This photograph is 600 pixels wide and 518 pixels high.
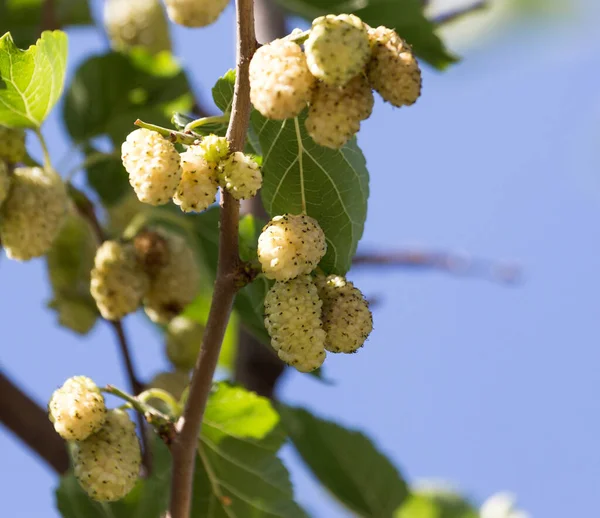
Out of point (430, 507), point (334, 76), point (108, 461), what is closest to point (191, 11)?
point (334, 76)

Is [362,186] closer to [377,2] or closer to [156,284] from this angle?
[156,284]

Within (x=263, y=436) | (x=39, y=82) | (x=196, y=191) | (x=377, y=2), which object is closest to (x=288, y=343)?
(x=196, y=191)

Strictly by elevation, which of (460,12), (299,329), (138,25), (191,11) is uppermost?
(460,12)

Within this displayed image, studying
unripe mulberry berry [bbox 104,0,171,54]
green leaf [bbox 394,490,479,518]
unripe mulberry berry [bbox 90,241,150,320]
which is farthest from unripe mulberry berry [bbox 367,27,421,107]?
unripe mulberry berry [bbox 104,0,171,54]

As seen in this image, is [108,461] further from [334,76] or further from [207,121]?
[334,76]

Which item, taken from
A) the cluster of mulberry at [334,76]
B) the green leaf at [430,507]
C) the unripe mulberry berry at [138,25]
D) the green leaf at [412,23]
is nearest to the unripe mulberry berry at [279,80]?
the cluster of mulberry at [334,76]

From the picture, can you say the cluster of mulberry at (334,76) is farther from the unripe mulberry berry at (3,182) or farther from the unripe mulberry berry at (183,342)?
the unripe mulberry berry at (183,342)
